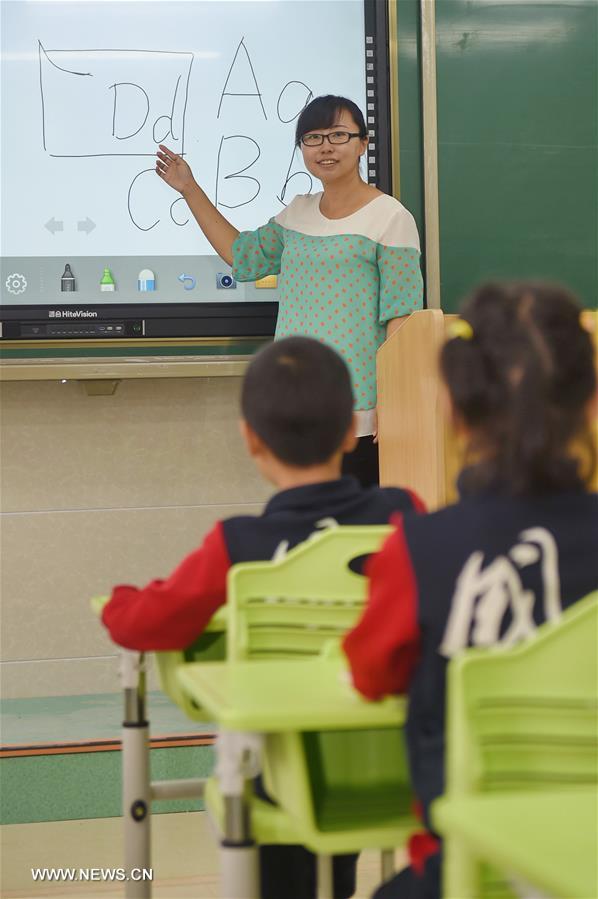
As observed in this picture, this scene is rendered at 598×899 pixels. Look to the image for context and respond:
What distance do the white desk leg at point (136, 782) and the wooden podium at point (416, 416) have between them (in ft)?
2.91

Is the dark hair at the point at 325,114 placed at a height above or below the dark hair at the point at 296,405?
above

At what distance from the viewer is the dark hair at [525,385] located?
1069mm

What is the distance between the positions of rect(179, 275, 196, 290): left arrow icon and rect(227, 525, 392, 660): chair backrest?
7.27 ft

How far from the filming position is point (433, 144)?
3.47m

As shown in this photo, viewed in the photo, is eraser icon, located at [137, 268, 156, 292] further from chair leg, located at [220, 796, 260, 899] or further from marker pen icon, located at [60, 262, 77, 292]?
chair leg, located at [220, 796, 260, 899]

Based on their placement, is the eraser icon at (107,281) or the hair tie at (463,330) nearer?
the hair tie at (463,330)

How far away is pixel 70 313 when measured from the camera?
132 inches

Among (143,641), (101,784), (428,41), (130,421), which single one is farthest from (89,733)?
(428,41)

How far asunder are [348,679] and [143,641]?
474 millimetres

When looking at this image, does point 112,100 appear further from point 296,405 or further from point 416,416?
point 296,405

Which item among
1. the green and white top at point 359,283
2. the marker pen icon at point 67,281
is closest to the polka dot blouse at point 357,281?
the green and white top at point 359,283

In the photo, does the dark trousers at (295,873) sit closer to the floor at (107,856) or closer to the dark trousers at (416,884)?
the dark trousers at (416,884)

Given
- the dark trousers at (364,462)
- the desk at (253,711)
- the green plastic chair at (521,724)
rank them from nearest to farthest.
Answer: the green plastic chair at (521,724), the desk at (253,711), the dark trousers at (364,462)

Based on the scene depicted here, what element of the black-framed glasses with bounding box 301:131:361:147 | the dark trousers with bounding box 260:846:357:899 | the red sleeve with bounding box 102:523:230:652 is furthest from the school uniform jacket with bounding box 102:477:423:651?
the black-framed glasses with bounding box 301:131:361:147
